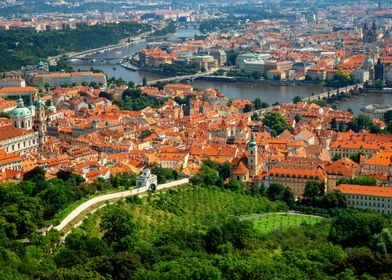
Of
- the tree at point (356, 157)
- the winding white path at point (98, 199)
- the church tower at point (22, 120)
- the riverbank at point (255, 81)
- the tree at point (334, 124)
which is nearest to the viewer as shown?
the winding white path at point (98, 199)

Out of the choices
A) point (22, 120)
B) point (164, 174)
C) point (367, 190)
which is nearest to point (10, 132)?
point (22, 120)

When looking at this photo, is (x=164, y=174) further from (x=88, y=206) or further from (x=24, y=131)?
(x=24, y=131)

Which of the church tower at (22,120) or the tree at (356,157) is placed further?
the church tower at (22,120)

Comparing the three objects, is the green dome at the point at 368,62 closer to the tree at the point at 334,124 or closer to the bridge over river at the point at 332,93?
the bridge over river at the point at 332,93

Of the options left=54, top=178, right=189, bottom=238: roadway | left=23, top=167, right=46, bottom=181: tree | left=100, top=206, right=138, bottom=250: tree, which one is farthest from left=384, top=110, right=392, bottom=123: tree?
left=100, top=206, right=138, bottom=250: tree

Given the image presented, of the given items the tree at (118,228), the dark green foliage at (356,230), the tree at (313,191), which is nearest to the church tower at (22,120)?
the tree at (313,191)

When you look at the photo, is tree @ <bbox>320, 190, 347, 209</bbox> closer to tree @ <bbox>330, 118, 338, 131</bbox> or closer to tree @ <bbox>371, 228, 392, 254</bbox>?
tree @ <bbox>371, 228, 392, 254</bbox>
